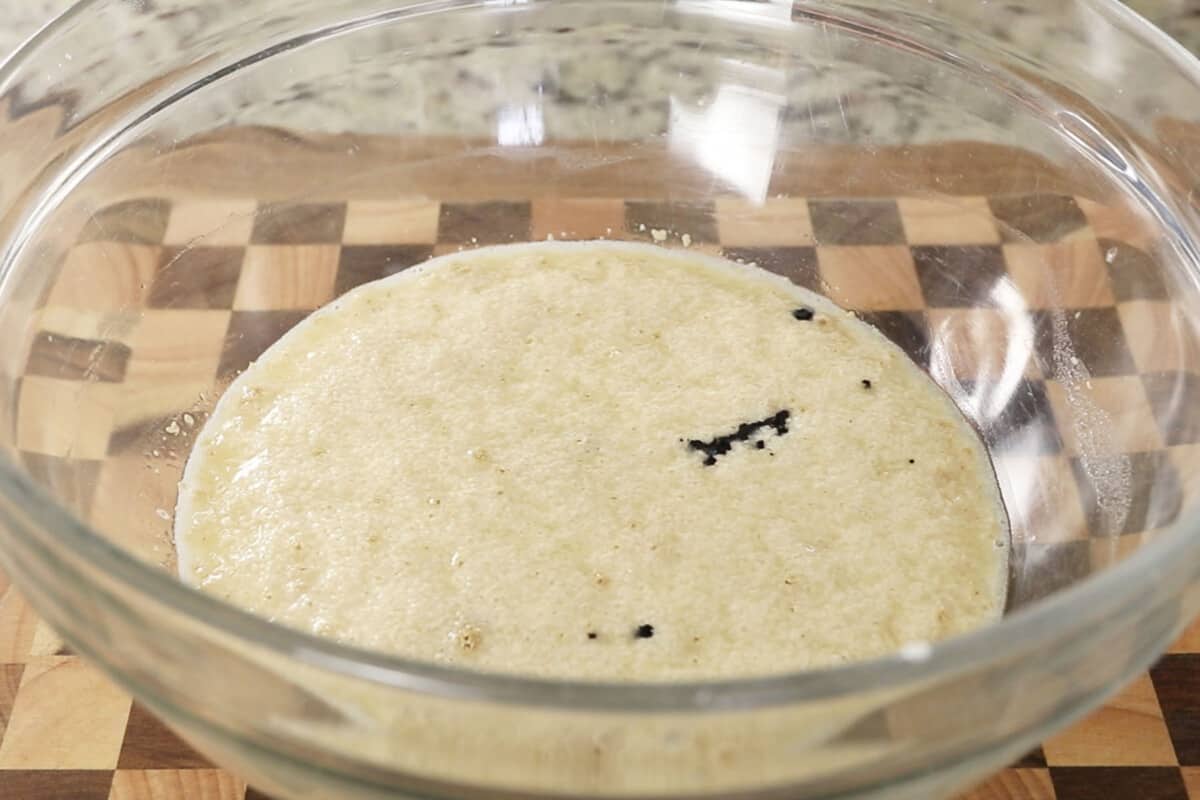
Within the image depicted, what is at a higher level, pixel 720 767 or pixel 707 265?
pixel 720 767

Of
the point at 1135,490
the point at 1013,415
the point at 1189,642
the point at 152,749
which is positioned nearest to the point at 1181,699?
the point at 1189,642

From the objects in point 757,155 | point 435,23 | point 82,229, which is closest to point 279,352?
point 82,229

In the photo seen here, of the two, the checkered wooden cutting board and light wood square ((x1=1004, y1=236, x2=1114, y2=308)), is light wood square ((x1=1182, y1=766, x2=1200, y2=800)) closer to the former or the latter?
the checkered wooden cutting board

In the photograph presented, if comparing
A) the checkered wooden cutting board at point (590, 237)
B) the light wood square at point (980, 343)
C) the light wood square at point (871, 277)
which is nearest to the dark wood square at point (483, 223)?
the checkered wooden cutting board at point (590, 237)

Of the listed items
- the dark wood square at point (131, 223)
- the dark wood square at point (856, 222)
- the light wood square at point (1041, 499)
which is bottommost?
the light wood square at point (1041, 499)

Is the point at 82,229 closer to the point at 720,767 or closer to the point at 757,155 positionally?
the point at 757,155

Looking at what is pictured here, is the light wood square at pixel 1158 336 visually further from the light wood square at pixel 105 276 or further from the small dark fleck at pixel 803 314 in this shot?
the light wood square at pixel 105 276

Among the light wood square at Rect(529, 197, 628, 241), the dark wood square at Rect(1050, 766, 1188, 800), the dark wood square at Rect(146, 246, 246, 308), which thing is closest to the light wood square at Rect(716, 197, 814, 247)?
the light wood square at Rect(529, 197, 628, 241)
